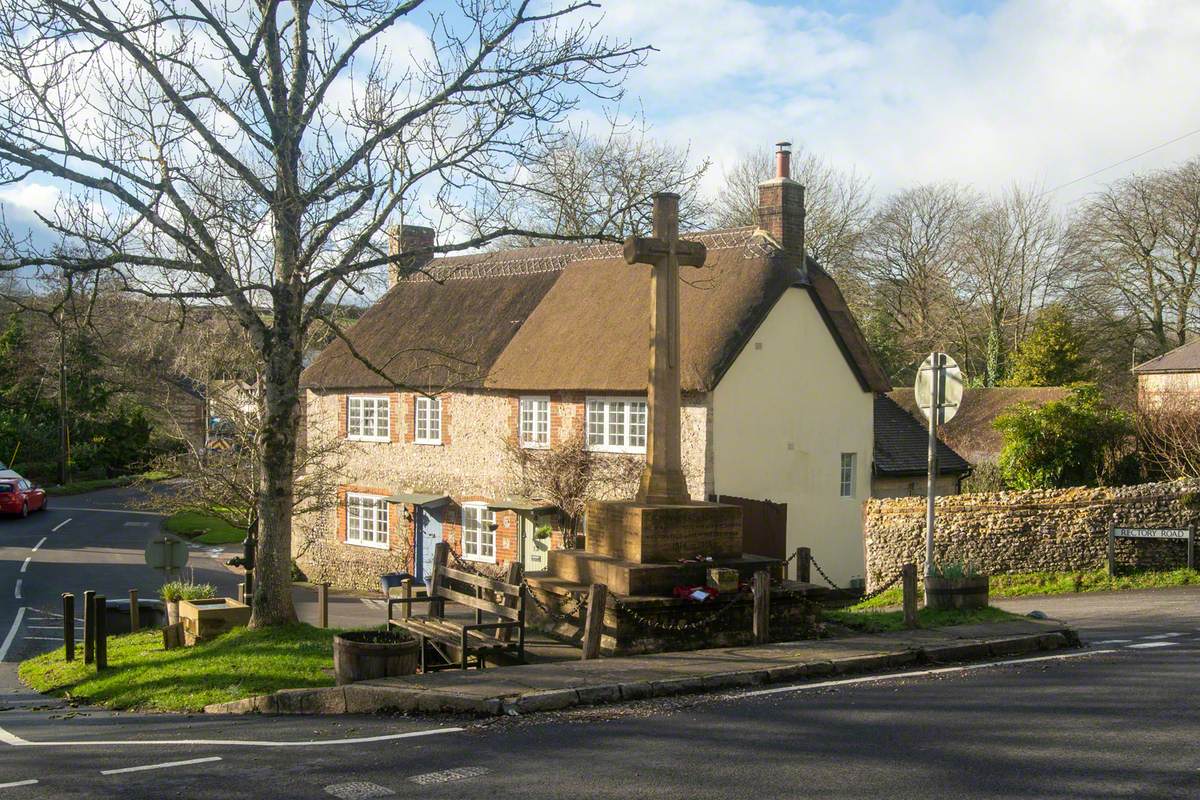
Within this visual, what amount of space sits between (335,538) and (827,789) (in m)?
28.1

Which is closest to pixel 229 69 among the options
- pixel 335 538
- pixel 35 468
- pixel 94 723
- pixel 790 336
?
pixel 94 723

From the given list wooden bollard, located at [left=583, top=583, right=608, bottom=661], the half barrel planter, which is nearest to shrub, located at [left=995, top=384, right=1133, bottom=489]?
wooden bollard, located at [left=583, top=583, right=608, bottom=661]

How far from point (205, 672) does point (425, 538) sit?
18.2 m

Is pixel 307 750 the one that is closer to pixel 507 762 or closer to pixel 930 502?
pixel 507 762

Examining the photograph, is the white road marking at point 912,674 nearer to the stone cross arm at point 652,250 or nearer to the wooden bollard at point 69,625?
the stone cross arm at point 652,250

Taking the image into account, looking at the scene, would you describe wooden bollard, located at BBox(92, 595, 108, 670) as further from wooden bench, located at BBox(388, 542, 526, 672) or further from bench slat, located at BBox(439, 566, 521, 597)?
bench slat, located at BBox(439, 566, 521, 597)

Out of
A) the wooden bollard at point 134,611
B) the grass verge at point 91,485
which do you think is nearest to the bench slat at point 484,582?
the wooden bollard at point 134,611

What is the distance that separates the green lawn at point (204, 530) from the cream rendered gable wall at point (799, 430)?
24.0 meters

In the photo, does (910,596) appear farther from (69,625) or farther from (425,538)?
(425,538)

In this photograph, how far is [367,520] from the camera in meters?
32.5

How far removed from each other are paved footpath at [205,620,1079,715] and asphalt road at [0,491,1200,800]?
0.90ft

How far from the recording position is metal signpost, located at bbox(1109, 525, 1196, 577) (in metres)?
19.2

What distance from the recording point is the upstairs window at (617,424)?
81.9ft

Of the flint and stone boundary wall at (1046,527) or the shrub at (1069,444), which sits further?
the shrub at (1069,444)
